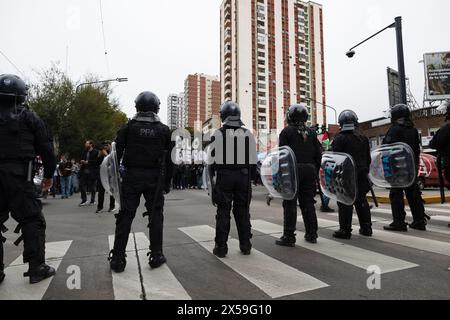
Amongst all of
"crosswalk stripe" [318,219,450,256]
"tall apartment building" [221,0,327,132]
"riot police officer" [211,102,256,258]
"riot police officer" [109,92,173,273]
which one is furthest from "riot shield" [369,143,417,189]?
"tall apartment building" [221,0,327,132]

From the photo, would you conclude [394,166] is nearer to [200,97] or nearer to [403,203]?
[403,203]

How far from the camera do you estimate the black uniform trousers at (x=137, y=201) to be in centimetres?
340

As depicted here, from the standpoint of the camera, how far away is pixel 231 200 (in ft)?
13.1

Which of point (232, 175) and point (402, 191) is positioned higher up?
point (232, 175)

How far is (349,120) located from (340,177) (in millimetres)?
948

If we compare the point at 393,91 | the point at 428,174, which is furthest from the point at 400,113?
the point at 428,174

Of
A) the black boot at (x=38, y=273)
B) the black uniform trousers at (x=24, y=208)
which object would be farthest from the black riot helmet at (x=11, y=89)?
the black boot at (x=38, y=273)

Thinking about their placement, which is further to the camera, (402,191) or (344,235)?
(402,191)

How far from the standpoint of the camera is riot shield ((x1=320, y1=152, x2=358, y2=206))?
4734 mm

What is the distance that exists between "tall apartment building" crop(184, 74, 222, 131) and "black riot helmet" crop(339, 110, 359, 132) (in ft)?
431

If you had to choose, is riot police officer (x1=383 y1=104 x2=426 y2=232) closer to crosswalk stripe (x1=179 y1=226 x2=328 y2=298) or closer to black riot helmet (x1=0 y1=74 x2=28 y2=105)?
crosswalk stripe (x1=179 y1=226 x2=328 y2=298)
